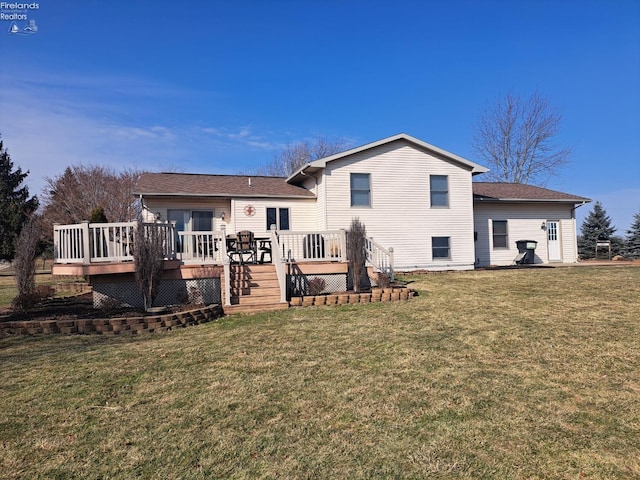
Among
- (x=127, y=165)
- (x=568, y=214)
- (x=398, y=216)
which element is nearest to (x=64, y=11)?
(x=398, y=216)

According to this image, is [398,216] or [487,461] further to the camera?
[398,216]

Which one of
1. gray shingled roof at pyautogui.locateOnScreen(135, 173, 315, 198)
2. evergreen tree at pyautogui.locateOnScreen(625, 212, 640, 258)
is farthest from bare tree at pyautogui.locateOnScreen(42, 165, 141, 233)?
evergreen tree at pyautogui.locateOnScreen(625, 212, 640, 258)

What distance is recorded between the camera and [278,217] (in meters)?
15.6

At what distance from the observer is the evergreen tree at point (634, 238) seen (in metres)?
27.3

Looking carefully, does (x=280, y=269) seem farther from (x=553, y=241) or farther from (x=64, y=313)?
(x=553, y=241)

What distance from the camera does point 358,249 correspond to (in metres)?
10.3

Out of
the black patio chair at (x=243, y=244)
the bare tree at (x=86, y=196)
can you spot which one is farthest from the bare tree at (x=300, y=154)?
the black patio chair at (x=243, y=244)

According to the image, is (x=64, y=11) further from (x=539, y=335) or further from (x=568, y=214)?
(x=568, y=214)

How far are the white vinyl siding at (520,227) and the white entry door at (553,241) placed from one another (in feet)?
0.61

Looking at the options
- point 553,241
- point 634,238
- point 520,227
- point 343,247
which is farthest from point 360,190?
point 634,238

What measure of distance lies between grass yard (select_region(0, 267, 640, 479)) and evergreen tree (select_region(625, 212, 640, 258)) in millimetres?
25305

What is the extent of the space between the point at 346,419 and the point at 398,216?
1282cm

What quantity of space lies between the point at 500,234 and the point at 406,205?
5.56m

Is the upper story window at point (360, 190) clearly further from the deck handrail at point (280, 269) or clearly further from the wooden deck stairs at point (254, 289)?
the wooden deck stairs at point (254, 289)
